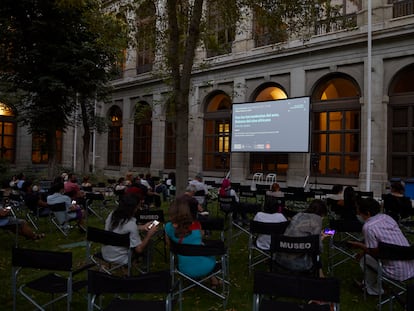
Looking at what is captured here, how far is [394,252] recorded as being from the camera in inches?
192

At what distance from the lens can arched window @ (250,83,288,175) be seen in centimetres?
2138

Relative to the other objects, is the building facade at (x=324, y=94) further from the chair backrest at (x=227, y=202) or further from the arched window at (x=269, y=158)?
the chair backrest at (x=227, y=202)

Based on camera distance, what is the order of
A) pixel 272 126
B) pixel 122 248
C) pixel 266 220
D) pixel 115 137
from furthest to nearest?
pixel 115 137 < pixel 272 126 < pixel 266 220 < pixel 122 248

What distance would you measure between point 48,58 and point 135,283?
17639 millimetres

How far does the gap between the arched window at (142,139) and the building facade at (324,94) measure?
161 cm

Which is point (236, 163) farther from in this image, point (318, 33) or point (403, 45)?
point (403, 45)

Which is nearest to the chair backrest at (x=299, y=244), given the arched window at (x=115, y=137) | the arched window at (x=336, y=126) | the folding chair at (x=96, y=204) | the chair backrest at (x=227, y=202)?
the chair backrest at (x=227, y=202)

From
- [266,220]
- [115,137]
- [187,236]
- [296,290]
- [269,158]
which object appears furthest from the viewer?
[115,137]

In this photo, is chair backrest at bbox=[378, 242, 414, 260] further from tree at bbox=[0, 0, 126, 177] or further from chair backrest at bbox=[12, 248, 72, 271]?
tree at bbox=[0, 0, 126, 177]

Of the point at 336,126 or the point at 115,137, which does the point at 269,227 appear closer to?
the point at 336,126

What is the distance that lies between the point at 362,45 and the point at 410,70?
2270mm

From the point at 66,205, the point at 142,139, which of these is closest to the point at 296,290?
the point at 66,205

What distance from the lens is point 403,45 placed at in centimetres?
1730

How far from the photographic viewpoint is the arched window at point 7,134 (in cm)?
2953
